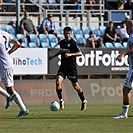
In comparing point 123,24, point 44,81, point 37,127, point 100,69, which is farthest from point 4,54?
point 123,24

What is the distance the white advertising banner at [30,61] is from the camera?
26516 mm

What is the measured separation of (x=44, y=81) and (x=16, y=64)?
4.29ft

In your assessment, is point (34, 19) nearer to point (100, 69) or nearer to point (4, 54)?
point (100, 69)

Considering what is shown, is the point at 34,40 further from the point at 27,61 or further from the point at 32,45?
the point at 27,61

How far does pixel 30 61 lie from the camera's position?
26.7 meters

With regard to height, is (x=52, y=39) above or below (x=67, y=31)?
below

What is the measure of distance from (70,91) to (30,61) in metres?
1.98

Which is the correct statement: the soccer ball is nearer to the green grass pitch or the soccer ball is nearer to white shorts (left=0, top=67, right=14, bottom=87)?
the green grass pitch

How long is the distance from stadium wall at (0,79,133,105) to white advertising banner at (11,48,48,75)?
702 mm

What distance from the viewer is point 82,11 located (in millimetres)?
33531

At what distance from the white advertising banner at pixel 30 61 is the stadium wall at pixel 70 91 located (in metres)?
0.70

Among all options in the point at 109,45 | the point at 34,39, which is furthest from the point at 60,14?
the point at 34,39

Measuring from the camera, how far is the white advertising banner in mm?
26516

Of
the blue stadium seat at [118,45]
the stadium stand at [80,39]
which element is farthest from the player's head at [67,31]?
the blue stadium seat at [118,45]
